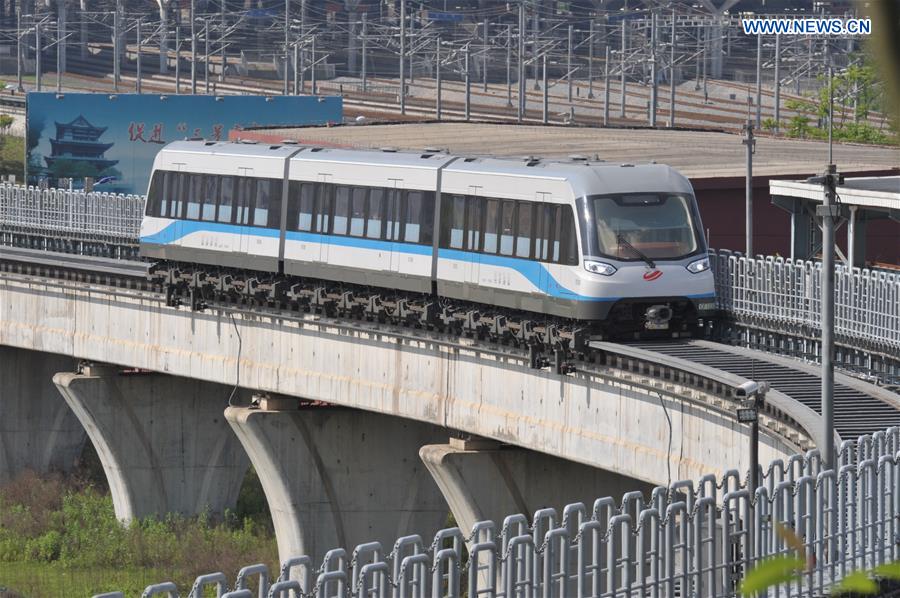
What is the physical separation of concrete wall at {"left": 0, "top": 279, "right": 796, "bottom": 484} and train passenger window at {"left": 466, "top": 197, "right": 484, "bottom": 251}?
1.85m

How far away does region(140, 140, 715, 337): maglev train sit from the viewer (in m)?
28.3

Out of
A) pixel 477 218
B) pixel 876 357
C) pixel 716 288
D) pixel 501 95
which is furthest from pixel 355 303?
pixel 501 95

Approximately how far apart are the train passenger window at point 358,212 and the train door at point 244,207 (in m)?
3.41

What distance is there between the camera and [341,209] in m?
34.1

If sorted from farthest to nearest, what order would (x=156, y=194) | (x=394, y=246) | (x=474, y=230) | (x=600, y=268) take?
1. (x=156, y=194)
2. (x=394, y=246)
3. (x=474, y=230)
4. (x=600, y=268)

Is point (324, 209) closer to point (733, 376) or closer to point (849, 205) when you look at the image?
point (849, 205)

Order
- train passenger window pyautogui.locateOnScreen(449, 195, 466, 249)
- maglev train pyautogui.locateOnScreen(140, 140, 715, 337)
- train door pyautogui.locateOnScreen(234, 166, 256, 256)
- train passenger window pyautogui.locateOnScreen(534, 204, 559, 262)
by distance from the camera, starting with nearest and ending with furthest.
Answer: maglev train pyautogui.locateOnScreen(140, 140, 715, 337), train passenger window pyautogui.locateOnScreen(534, 204, 559, 262), train passenger window pyautogui.locateOnScreen(449, 195, 466, 249), train door pyautogui.locateOnScreen(234, 166, 256, 256)

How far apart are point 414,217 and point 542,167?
327cm

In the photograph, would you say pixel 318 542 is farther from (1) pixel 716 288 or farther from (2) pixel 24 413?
(2) pixel 24 413

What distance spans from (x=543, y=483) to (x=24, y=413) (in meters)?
24.5

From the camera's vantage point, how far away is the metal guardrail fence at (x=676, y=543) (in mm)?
12625

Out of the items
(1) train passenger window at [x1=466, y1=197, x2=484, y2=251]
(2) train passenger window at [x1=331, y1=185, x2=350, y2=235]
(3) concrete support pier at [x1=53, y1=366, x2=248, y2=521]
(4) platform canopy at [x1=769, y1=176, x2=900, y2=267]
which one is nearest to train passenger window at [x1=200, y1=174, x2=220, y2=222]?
(2) train passenger window at [x1=331, y1=185, x2=350, y2=235]

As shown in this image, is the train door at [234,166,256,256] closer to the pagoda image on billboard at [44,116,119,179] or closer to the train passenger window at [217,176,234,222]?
the train passenger window at [217,176,234,222]

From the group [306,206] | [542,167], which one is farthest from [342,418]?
[542,167]
